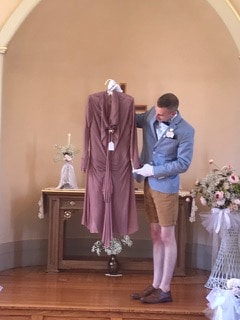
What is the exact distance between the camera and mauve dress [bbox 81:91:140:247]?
3.19 m

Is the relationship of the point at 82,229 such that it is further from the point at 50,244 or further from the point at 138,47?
the point at 138,47

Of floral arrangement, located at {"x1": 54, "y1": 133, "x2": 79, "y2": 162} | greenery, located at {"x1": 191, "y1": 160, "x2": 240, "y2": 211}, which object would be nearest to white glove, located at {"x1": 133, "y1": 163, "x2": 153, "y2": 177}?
greenery, located at {"x1": 191, "y1": 160, "x2": 240, "y2": 211}

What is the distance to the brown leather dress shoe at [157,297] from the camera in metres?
3.15

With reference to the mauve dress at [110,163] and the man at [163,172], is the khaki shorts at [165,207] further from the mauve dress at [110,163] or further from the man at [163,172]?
the mauve dress at [110,163]

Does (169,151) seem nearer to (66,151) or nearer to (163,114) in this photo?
(163,114)

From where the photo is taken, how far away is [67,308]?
→ 120 inches

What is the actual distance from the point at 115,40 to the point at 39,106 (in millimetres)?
920

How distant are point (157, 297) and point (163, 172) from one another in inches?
32.9

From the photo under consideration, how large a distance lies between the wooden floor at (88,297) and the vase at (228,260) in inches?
6.1

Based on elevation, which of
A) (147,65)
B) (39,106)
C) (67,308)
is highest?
(147,65)

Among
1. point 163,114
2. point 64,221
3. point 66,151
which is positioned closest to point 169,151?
point 163,114

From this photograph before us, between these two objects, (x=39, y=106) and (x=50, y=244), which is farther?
(x=39, y=106)

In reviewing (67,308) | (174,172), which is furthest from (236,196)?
(67,308)

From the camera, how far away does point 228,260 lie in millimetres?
3529
